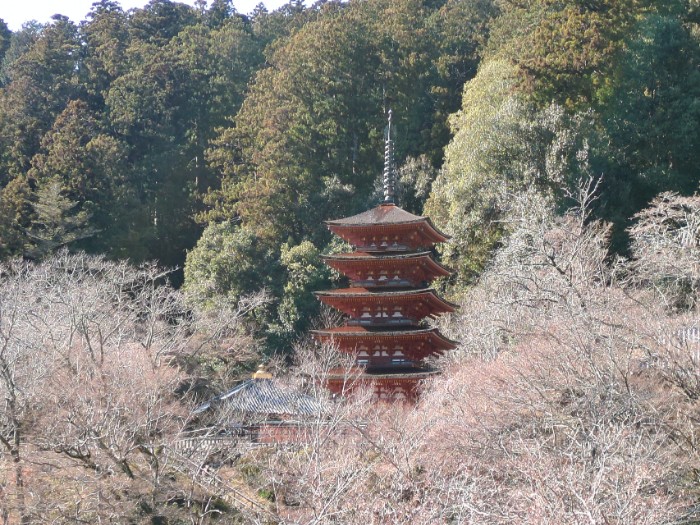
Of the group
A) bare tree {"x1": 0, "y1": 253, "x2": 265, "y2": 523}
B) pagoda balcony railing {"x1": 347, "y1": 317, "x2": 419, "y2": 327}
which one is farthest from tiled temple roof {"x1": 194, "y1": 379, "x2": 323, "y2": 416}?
pagoda balcony railing {"x1": 347, "y1": 317, "x2": 419, "y2": 327}

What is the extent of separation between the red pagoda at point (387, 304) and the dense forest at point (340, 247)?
3.16 ft

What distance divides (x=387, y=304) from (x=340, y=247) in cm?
1053

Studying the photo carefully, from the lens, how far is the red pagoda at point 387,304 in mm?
21047

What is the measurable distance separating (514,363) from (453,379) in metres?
2.28

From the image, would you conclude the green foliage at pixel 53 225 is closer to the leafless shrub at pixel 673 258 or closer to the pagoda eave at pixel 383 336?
the pagoda eave at pixel 383 336

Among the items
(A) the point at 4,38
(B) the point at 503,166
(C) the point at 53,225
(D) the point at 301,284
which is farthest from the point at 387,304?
(A) the point at 4,38

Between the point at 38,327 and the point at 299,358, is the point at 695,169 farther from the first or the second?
the point at 38,327

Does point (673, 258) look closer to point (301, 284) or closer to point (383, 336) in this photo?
point (383, 336)

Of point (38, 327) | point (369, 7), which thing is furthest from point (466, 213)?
point (369, 7)

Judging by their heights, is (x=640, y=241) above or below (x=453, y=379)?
above

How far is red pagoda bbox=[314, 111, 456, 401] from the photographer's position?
21.0m

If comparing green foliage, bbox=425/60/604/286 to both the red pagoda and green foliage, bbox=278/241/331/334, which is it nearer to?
green foliage, bbox=278/241/331/334

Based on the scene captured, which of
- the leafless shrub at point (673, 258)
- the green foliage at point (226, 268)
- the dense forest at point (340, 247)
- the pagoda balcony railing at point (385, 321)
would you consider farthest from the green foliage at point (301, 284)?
the leafless shrub at point (673, 258)

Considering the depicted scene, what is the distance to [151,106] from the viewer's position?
4141 cm
